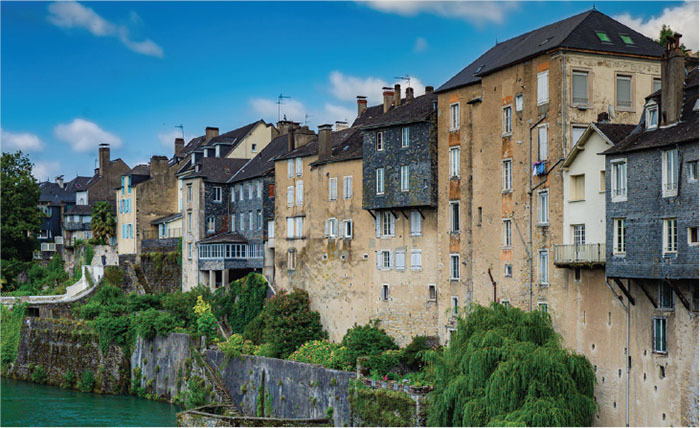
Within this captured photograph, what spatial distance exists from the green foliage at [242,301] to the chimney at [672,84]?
33826 millimetres

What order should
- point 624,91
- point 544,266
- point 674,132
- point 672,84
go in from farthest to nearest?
point 624,91 < point 544,266 < point 672,84 < point 674,132

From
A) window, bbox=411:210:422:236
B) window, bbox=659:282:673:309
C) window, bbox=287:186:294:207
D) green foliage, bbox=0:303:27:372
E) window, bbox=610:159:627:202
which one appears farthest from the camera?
green foliage, bbox=0:303:27:372

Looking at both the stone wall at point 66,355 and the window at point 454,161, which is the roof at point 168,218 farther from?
the window at point 454,161

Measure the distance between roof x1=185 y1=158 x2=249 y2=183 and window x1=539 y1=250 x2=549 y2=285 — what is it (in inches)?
1450

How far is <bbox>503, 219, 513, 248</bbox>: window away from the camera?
1711 inches

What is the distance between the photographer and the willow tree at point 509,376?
35.2 meters

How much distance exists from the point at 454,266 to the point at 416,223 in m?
4.31

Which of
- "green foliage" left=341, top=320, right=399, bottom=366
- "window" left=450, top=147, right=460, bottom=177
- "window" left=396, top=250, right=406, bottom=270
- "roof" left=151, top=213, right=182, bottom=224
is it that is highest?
"window" left=450, top=147, right=460, bottom=177

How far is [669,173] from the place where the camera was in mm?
33469

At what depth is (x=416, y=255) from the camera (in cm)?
5116

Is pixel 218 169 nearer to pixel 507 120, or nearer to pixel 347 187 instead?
pixel 347 187

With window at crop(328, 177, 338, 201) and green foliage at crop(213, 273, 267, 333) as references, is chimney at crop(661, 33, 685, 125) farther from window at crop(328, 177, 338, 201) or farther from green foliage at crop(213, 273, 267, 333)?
green foliage at crop(213, 273, 267, 333)

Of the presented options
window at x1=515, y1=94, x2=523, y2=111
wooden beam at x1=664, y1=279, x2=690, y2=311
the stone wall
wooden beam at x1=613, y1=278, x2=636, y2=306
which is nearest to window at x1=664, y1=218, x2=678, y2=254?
wooden beam at x1=664, y1=279, x2=690, y2=311

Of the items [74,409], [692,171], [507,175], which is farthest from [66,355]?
[692,171]
